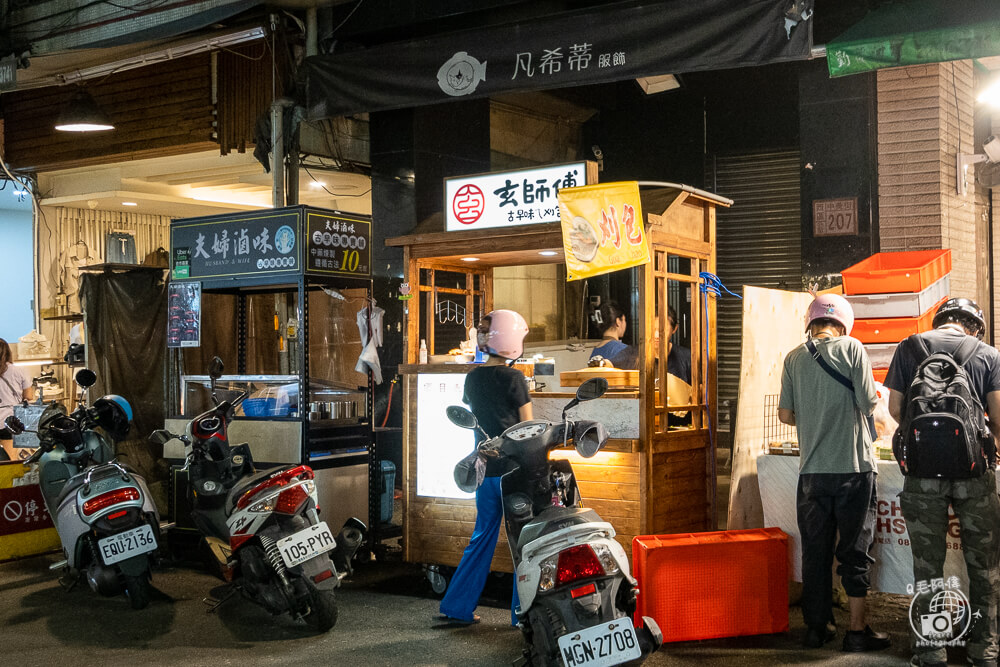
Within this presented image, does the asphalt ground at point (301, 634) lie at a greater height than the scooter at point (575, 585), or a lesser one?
lesser

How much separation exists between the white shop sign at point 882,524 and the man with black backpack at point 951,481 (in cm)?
42

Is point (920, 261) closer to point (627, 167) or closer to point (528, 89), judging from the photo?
point (528, 89)

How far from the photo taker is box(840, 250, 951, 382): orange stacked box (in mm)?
7230

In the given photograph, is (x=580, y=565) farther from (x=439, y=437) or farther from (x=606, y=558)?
(x=439, y=437)

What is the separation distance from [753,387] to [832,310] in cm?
111

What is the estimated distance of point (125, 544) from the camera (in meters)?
6.82

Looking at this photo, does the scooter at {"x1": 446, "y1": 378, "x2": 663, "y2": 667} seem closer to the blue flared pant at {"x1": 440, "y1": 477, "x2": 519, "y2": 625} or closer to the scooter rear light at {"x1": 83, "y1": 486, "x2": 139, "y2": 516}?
the blue flared pant at {"x1": 440, "y1": 477, "x2": 519, "y2": 625}

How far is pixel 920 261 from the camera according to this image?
7574mm

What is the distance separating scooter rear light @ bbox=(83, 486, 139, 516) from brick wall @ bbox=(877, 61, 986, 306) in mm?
6848

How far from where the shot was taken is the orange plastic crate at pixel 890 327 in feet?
23.7

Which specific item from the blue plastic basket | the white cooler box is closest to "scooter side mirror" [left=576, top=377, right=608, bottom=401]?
the white cooler box

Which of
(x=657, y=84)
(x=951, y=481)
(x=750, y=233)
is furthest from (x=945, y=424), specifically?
(x=657, y=84)

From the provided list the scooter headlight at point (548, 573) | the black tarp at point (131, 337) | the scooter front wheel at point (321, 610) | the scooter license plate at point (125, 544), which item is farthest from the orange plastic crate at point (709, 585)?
the black tarp at point (131, 337)

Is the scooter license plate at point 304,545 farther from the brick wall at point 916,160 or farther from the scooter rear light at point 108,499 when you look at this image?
the brick wall at point 916,160
